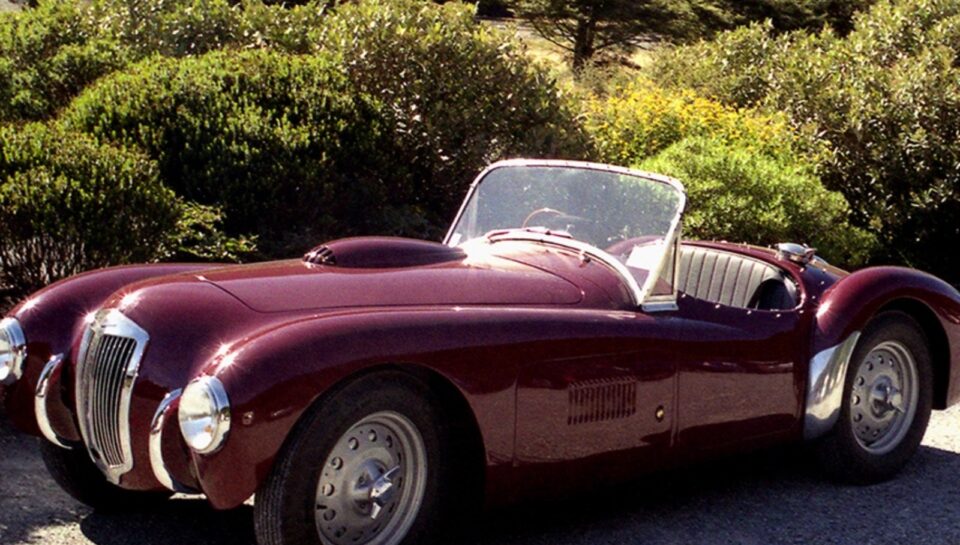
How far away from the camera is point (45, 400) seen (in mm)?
4488

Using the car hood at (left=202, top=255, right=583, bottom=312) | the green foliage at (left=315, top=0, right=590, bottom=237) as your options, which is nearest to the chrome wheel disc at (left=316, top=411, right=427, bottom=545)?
the car hood at (left=202, top=255, right=583, bottom=312)

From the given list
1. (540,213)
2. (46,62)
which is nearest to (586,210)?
(540,213)

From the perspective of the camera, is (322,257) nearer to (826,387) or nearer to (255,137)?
(826,387)

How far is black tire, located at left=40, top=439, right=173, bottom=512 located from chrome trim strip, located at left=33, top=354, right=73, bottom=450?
0.21 m

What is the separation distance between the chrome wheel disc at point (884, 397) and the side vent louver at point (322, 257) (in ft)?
8.23

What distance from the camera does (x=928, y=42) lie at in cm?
1290

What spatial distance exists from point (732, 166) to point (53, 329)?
6.63 meters

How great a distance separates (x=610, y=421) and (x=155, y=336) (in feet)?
5.64

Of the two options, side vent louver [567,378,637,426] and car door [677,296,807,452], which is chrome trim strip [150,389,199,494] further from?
car door [677,296,807,452]

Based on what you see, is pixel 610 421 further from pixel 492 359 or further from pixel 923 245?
pixel 923 245

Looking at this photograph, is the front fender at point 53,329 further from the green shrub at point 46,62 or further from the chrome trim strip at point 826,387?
the green shrub at point 46,62

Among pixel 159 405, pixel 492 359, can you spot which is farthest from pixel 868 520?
pixel 159 405

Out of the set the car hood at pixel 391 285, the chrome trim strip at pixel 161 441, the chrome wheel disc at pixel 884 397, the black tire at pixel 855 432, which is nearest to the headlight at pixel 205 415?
the chrome trim strip at pixel 161 441

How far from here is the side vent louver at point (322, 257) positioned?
192 inches
